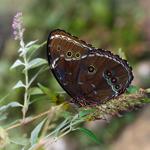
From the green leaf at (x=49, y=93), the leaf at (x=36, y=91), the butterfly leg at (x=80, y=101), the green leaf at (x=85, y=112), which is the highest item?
the butterfly leg at (x=80, y=101)

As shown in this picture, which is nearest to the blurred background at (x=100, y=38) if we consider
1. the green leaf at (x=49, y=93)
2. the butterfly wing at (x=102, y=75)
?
the butterfly wing at (x=102, y=75)


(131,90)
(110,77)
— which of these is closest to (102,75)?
(110,77)

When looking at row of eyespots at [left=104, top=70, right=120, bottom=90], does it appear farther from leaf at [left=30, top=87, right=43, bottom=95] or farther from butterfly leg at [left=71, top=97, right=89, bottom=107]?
leaf at [left=30, top=87, right=43, bottom=95]

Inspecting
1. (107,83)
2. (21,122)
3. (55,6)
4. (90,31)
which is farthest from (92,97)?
(55,6)

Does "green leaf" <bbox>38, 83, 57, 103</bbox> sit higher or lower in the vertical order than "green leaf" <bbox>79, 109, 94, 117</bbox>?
higher

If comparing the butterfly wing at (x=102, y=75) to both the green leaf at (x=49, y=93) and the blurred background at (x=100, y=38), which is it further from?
the blurred background at (x=100, y=38)

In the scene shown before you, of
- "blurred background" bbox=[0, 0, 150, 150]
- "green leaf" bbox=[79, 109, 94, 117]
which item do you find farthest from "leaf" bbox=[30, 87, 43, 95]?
"blurred background" bbox=[0, 0, 150, 150]

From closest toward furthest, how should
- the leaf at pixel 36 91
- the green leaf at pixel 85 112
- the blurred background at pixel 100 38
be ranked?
1. the green leaf at pixel 85 112
2. the leaf at pixel 36 91
3. the blurred background at pixel 100 38
